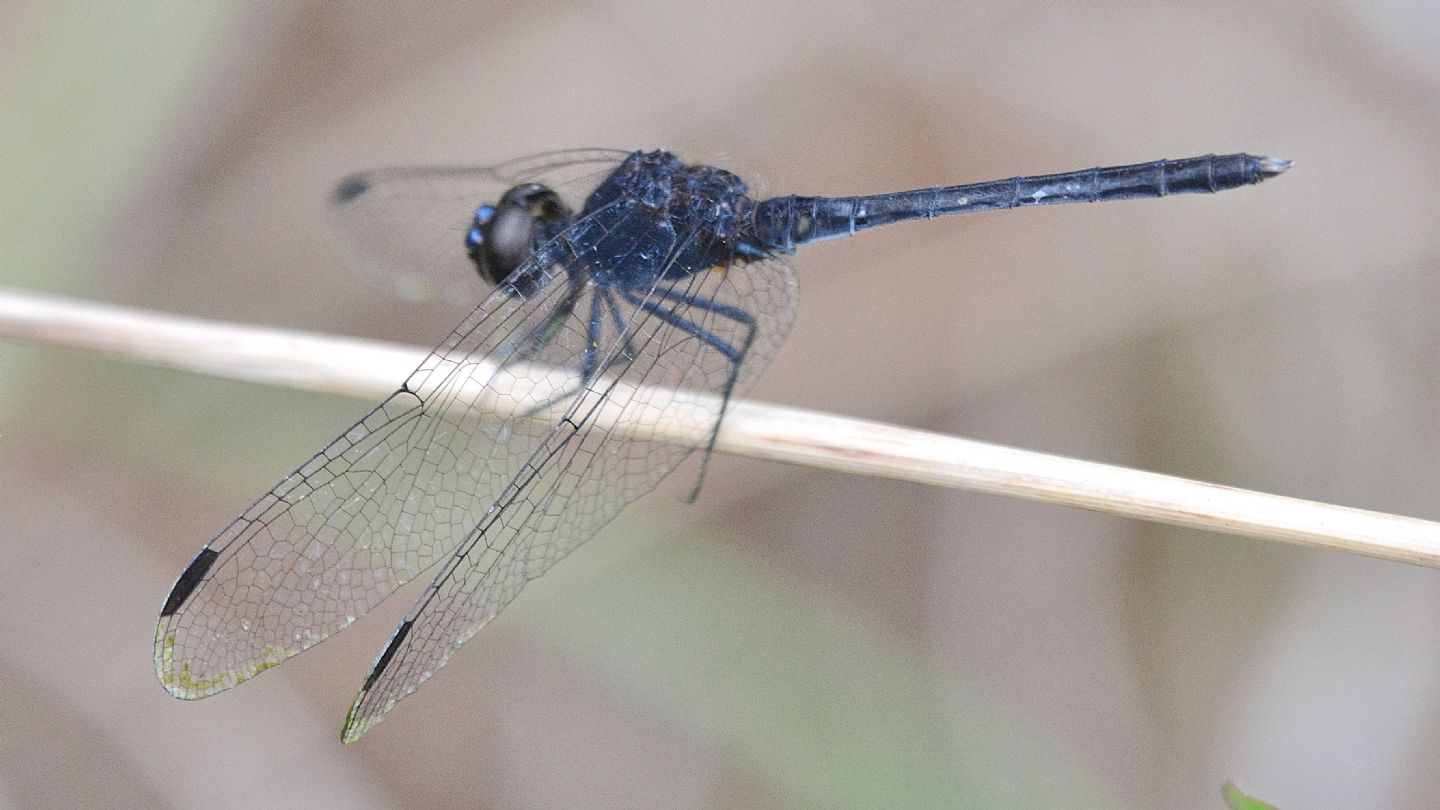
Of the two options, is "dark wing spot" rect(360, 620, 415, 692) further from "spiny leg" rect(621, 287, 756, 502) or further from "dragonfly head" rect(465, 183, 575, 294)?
"dragonfly head" rect(465, 183, 575, 294)

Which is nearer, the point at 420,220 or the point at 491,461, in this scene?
the point at 491,461

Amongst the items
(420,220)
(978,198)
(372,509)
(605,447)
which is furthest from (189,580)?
(978,198)

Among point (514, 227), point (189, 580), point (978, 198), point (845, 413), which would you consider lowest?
point (189, 580)

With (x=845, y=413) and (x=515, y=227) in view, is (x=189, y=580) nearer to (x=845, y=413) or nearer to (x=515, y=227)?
(x=515, y=227)

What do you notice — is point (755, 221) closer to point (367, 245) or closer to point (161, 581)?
point (367, 245)

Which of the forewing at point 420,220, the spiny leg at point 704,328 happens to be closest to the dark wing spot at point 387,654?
the spiny leg at point 704,328

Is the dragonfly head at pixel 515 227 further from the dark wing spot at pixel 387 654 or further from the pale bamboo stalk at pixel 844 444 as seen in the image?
the dark wing spot at pixel 387 654
